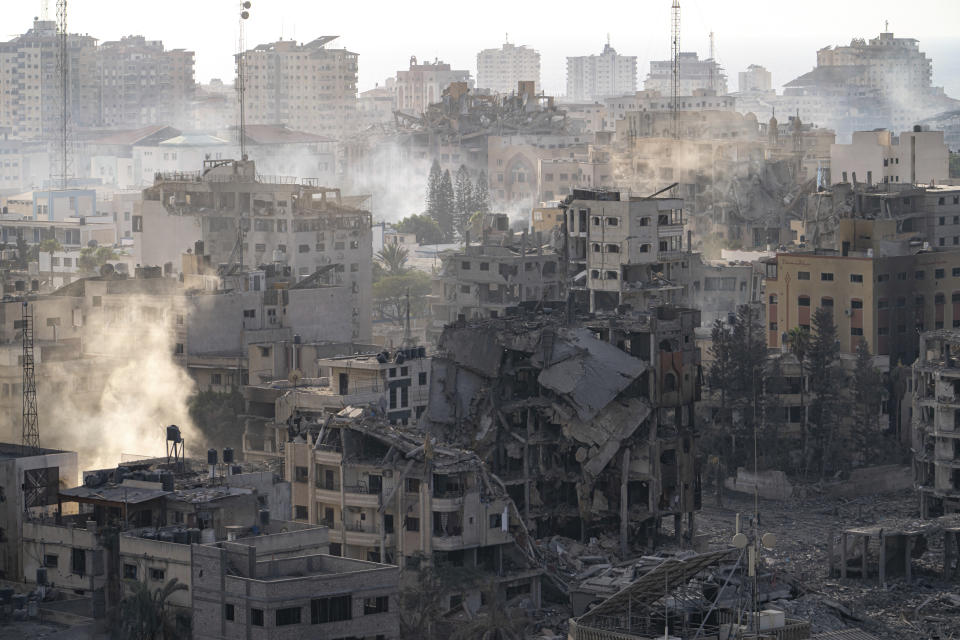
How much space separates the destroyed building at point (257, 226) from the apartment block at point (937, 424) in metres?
35.6

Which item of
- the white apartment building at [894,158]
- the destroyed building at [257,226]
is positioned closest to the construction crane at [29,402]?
the destroyed building at [257,226]

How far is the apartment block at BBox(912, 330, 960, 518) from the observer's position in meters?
77.2

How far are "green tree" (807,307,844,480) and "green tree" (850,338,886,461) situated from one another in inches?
29.3

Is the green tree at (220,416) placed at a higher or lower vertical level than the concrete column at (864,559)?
higher

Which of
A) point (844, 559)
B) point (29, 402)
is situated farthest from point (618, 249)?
point (29, 402)

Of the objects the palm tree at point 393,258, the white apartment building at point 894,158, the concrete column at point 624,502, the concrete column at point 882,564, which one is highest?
the white apartment building at point 894,158

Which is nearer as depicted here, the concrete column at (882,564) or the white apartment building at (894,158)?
the concrete column at (882,564)

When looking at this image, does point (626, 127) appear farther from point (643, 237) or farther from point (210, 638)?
point (210, 638)

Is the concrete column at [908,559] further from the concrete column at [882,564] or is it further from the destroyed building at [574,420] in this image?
the destroyed building at [574,420]

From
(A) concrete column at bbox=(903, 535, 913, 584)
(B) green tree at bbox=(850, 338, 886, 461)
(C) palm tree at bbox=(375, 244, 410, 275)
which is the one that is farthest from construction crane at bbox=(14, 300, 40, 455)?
(C) palm tree at bbox=(375, 244, 410, 275)

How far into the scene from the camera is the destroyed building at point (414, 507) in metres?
64.5

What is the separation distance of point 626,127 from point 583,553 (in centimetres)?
8985

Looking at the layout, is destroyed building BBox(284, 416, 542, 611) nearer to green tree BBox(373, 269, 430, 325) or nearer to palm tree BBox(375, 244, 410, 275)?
green tree BBox(373, 269, 430, 325)

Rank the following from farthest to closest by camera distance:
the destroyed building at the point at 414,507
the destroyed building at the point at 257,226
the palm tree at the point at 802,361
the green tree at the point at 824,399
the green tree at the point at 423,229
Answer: the green tree at the point at 423,229 → the destroyed building at the point at 257,226 → the palm tree at the point at 802,361 → the green tree at the point at 824,399 → the destroyed building at the point at 414,507
